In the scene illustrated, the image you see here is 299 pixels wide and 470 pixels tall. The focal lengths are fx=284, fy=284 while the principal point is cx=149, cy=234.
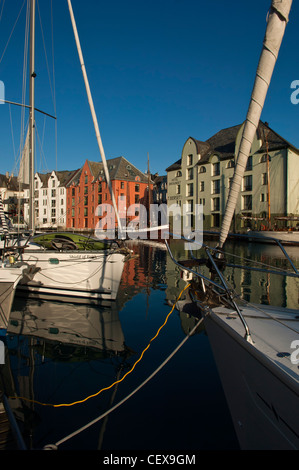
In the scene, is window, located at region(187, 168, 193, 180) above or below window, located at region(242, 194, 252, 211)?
above

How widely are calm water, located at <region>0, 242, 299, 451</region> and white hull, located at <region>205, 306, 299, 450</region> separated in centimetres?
75

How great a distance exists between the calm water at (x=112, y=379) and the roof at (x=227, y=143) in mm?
37684

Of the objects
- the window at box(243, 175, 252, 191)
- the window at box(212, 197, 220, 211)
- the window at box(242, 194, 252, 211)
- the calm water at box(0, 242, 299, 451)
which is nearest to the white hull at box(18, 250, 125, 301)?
the calm water at box(0, 242, 299, 451)

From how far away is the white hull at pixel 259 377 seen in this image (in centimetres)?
275

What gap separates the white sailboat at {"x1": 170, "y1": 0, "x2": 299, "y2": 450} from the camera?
9.23 ft

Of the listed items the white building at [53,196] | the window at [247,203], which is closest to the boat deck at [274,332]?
the window at [247,203]

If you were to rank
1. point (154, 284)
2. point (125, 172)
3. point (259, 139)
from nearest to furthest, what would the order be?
1. point (154, 284)
2. point (259, 139)
3. point (125, 172)

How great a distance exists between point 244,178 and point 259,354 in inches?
1738

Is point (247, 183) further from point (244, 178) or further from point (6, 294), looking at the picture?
point (6, 294)

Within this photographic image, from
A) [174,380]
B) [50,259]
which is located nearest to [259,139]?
[50,259]

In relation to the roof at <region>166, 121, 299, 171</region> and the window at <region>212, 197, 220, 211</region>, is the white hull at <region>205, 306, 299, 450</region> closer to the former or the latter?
the roof at <region>166, 121, 299, 171</region>

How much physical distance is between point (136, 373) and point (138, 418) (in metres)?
1.38

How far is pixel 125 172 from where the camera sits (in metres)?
62.5
